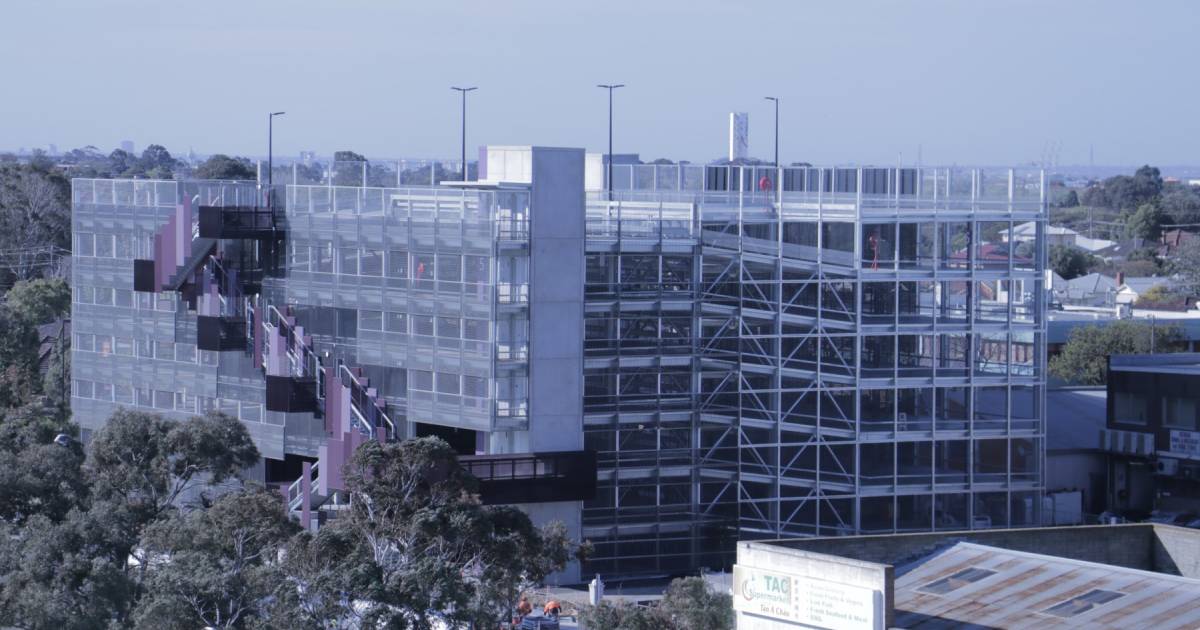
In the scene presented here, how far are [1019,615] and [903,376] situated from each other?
22.3 meters

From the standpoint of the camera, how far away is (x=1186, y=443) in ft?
172

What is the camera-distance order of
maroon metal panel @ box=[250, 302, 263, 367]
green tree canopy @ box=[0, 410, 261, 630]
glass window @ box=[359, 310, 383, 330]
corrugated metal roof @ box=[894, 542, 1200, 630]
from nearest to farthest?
corrugated metal roof @ box=[894, 542, 1200, 630], green tree canopy @ box=[0, 410, 261, 630], glass window @ box=[359, 310, 383, 330], maroon metal panel @ box=[250, 302, 263, 367]

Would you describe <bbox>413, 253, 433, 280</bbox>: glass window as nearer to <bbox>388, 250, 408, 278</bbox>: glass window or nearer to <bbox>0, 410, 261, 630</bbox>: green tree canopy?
<bbox>388, 250, 408, 278</bbox>: glass window

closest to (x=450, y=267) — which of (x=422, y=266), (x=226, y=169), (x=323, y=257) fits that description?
(x=422, y=266)

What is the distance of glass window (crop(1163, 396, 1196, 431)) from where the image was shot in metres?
52.5

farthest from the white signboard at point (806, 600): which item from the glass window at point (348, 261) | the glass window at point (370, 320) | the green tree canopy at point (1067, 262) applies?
the green tree canopy at point (1067, 262)

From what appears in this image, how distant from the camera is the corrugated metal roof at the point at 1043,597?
26125 millimetres

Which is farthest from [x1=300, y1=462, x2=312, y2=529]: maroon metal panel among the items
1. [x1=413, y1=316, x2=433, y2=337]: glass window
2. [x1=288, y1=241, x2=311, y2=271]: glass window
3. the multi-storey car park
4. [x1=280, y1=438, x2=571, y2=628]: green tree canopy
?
[x1=280, y1=438, x2=571, y2=628]: green tree canopy

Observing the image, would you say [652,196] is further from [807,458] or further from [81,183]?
[81,183]

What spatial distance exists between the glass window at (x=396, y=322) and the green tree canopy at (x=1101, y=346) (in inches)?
1551

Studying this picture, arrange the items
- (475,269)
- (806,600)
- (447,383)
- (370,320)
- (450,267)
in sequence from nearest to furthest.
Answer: (806,600) → (475,269) → (450,267) → (447,383) → (370,320)

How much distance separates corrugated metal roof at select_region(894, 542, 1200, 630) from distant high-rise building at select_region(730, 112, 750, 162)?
3186 centimetres

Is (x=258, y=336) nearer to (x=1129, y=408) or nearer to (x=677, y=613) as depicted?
(x=677, y=613)

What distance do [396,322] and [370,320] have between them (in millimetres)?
1125
